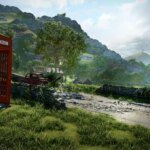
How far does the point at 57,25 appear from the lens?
70.9 m

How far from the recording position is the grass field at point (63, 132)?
11.4 m

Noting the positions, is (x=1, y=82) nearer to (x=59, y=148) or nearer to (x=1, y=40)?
(x=1, y=40)

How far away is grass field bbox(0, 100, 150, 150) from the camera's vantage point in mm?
11359

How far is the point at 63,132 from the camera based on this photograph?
43.7ft

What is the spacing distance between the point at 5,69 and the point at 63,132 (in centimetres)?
691

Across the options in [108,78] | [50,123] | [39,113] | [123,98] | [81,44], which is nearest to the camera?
[50,123]

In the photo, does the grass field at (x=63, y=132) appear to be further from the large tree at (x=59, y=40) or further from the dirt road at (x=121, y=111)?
the large tree at (x=59, y=40)

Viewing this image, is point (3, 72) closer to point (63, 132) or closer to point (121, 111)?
point (63, 132)

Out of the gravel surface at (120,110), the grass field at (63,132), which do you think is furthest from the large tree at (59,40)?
the grass field at (63,132)

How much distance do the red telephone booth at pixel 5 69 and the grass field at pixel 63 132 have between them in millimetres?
1892

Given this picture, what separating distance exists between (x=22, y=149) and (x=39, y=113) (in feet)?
19.8

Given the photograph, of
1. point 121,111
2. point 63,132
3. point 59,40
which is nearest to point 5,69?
point 63,132

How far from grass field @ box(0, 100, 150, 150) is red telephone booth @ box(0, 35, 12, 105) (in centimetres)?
189

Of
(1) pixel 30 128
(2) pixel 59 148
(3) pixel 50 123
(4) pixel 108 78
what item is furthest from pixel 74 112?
(4) pixel 108 78
